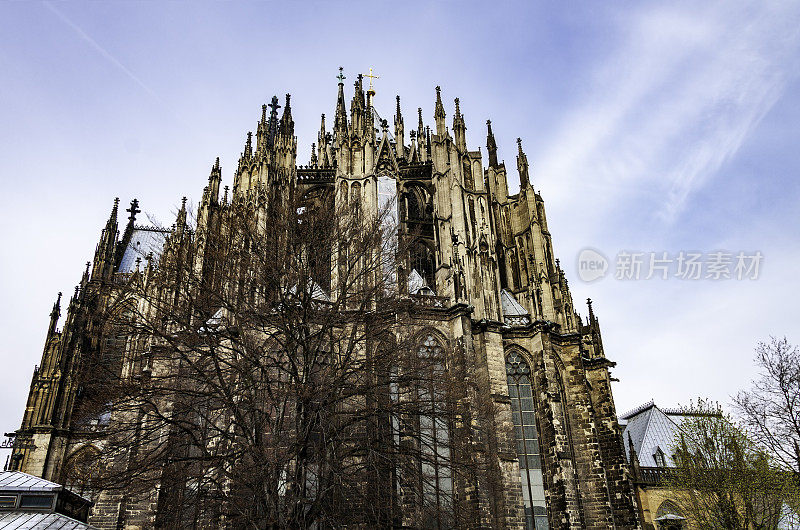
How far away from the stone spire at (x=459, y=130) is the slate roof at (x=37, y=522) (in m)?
21.2

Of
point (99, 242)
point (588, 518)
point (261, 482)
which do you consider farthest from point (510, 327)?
point (99, 242)

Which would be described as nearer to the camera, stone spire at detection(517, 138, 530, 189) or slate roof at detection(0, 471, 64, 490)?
slate roof at detection(0, 471, 64, 490)

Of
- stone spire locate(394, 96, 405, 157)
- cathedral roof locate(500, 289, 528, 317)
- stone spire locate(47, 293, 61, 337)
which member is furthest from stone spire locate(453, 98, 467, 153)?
stone spire locate(47, 293, 61, 337)

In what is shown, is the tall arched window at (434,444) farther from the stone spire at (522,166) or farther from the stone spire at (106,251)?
the stone spire at (106,251)

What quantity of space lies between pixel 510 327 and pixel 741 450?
9152 mm

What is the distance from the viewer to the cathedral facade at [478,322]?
2131 cm

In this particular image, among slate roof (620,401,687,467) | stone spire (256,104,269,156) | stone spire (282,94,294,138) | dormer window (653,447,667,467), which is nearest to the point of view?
stone spire (256,104,269,156)

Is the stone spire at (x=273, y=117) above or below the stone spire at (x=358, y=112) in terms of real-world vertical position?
above

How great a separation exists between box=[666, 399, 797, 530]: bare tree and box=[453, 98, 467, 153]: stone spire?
15266 millimetres

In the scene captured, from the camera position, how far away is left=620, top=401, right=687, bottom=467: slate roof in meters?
36.2

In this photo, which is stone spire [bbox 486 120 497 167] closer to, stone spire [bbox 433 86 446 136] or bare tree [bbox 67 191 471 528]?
stone spire [bbox 433 86 446 136]

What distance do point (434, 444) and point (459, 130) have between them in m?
15.7

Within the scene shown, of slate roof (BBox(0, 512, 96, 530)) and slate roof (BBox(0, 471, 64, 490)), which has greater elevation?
slate roof (BBox(0, 471, 64, 490))

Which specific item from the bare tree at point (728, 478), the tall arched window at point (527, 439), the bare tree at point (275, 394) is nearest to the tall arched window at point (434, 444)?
the bare tree at point (275, 394)
